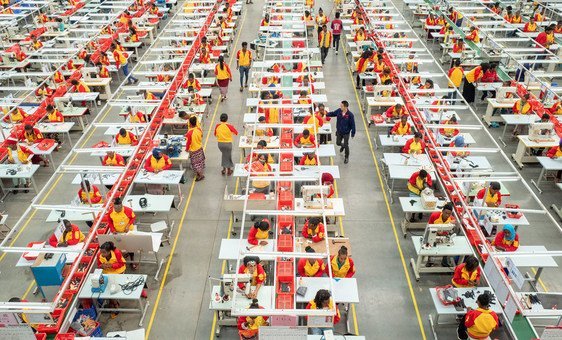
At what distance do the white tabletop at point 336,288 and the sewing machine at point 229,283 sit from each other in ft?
3.62

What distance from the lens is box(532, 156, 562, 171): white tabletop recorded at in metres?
12.8

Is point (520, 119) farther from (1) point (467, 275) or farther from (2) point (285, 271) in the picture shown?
(2) point (285, 271)

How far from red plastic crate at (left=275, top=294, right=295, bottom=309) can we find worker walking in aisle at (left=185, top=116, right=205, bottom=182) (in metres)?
6.29

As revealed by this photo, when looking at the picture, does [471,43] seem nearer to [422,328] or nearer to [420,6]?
[420,6]

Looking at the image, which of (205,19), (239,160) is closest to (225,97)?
(239,160)

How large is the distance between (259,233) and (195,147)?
4464 millimetres

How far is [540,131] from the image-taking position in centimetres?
1388

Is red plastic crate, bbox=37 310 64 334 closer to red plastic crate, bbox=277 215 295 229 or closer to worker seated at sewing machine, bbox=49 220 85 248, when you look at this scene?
worker seated at sewing machine, bbox=49 220 85 248

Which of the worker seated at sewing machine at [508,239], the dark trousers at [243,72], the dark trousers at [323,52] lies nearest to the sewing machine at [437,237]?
the worker seated at sewing machine at [508,239]

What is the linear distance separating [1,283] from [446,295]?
10.0 metres

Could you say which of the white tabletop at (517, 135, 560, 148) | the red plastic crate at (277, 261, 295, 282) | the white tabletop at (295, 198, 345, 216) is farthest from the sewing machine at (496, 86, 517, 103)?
the red plastic crate at (277, 261, 295, 282)

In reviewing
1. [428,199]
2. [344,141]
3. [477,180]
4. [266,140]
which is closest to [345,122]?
[344,141]

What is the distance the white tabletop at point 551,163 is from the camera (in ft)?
41.9

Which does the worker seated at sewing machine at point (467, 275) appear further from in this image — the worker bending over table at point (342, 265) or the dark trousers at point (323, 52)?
the dark trousers at point (323, 52)
